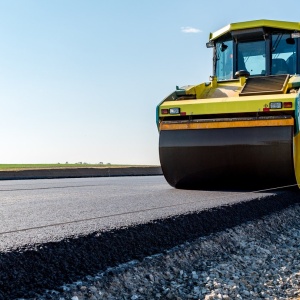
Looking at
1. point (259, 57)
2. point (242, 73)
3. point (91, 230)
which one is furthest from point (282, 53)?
point (91, 230)

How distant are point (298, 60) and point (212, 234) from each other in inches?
169

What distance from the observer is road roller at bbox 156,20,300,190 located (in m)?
5.93

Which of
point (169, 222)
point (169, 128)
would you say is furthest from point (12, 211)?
point (169, 128)

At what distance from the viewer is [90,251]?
2818 millimetres

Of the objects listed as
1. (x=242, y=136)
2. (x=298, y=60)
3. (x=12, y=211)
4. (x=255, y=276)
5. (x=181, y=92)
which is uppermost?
(x=298, y=60)

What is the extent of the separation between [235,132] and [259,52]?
214 cm

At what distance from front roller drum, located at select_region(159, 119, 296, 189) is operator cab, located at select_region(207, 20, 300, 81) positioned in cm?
152

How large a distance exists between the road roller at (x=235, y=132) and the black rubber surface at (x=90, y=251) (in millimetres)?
1888

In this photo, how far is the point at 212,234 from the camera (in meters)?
4.01

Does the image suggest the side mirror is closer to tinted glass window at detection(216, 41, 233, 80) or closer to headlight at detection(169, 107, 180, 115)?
tinted glass window at detection(216, 41, 233, 80)

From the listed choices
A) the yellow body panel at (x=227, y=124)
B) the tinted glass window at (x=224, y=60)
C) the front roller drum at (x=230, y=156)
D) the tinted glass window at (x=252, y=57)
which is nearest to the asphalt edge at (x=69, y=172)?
the tinted glass window at (x=224, y=60)

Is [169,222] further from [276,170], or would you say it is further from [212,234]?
[276,170]

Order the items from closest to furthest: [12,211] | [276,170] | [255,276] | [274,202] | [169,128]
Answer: [255,276], [12,211], [274,202], [276,170], [169,128]

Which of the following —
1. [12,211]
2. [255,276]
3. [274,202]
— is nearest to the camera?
[255,276]
